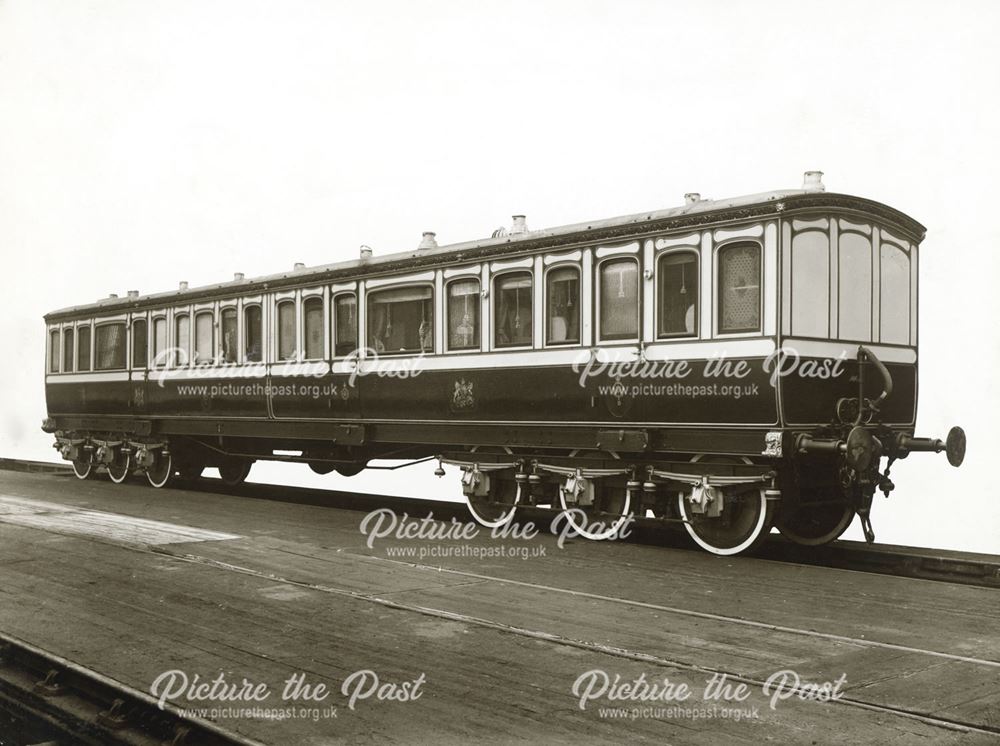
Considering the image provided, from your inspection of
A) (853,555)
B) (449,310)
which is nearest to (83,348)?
(449,310)

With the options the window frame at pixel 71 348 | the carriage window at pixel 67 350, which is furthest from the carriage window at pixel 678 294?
the carriage window at pixel 67 350

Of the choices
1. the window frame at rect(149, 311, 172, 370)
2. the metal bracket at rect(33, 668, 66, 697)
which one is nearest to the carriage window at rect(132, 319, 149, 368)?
the window frame at rect(149, 311, 172, 370)

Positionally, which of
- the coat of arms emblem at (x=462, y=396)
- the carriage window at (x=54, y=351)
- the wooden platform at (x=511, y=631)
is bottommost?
the wooden platform at (x=511, y=631)

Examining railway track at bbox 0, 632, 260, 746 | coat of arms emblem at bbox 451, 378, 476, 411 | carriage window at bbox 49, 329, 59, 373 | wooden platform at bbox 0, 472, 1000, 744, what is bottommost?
railway track at bbox 0, 632, 260, 746

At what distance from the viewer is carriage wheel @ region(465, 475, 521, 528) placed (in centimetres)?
1227

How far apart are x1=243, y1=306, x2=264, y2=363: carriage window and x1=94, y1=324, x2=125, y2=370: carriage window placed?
4131 mm

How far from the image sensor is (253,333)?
15836 mm

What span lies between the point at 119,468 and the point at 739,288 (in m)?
13.4

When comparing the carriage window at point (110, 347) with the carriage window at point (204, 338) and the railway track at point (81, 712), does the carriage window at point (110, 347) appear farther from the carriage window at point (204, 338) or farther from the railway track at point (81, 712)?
the railway track at point (81, 712)

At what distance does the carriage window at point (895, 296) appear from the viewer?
10609 mm

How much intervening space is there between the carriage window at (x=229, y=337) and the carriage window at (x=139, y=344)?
2.57m

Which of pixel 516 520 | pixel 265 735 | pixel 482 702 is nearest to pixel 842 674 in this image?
pixel 482 702

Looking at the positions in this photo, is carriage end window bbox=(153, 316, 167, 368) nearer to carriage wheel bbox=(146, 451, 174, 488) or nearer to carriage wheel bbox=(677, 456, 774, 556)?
carriage wheel bbox=(146, 451, 174, 488)

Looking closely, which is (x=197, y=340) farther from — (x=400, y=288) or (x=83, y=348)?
(x=400, y=288)
